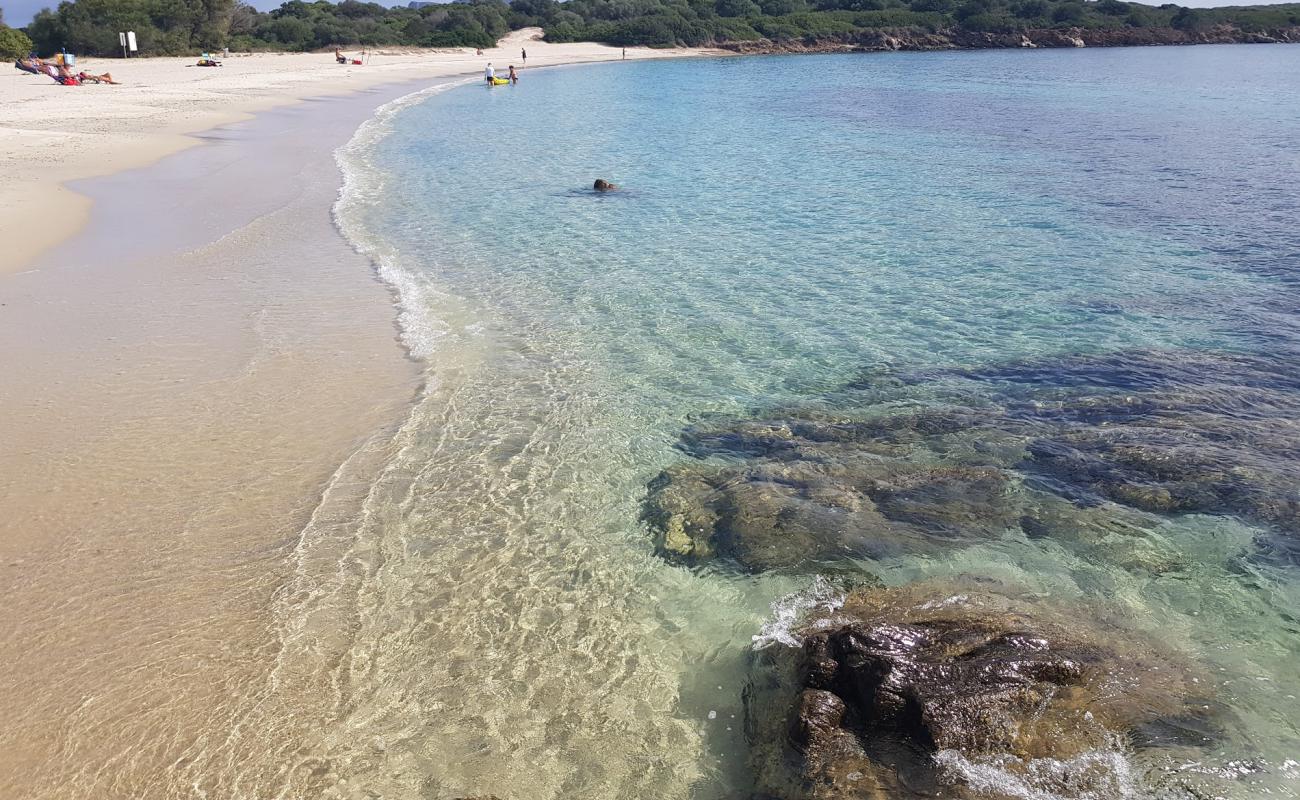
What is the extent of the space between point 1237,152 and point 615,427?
24.3 meters

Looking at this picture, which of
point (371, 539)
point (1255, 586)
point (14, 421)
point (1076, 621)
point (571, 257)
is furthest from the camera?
point (571, 257)

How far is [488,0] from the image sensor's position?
10444 cm

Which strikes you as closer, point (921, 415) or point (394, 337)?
point (921, 415)

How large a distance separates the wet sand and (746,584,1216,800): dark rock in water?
2696mm

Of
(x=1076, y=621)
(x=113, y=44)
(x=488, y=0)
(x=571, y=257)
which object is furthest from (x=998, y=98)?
(x=488, y=0)

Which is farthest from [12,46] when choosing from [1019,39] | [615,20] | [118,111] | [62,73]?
[1019,39]

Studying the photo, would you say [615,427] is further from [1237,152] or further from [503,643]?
[1237,152]

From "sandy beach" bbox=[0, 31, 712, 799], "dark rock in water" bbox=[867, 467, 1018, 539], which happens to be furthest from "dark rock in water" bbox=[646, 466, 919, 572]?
"sandy beach" bbox=[0, 31, 712, 799]

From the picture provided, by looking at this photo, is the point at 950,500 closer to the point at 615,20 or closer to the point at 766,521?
the point at 766,521

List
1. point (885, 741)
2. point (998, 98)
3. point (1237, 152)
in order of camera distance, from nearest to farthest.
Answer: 1. point (885, 741)
2. point (1237, 152)
3. point (998, 98)

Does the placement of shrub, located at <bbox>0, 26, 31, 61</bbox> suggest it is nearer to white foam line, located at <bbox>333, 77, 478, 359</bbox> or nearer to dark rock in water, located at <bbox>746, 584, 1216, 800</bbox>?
white foam line, located at <bbox>333, 77, 478, 359</bbox>

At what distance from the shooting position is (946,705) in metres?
3.77

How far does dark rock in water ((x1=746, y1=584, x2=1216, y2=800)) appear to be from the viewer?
367 centimetres

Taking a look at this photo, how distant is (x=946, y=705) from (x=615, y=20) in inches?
4462
